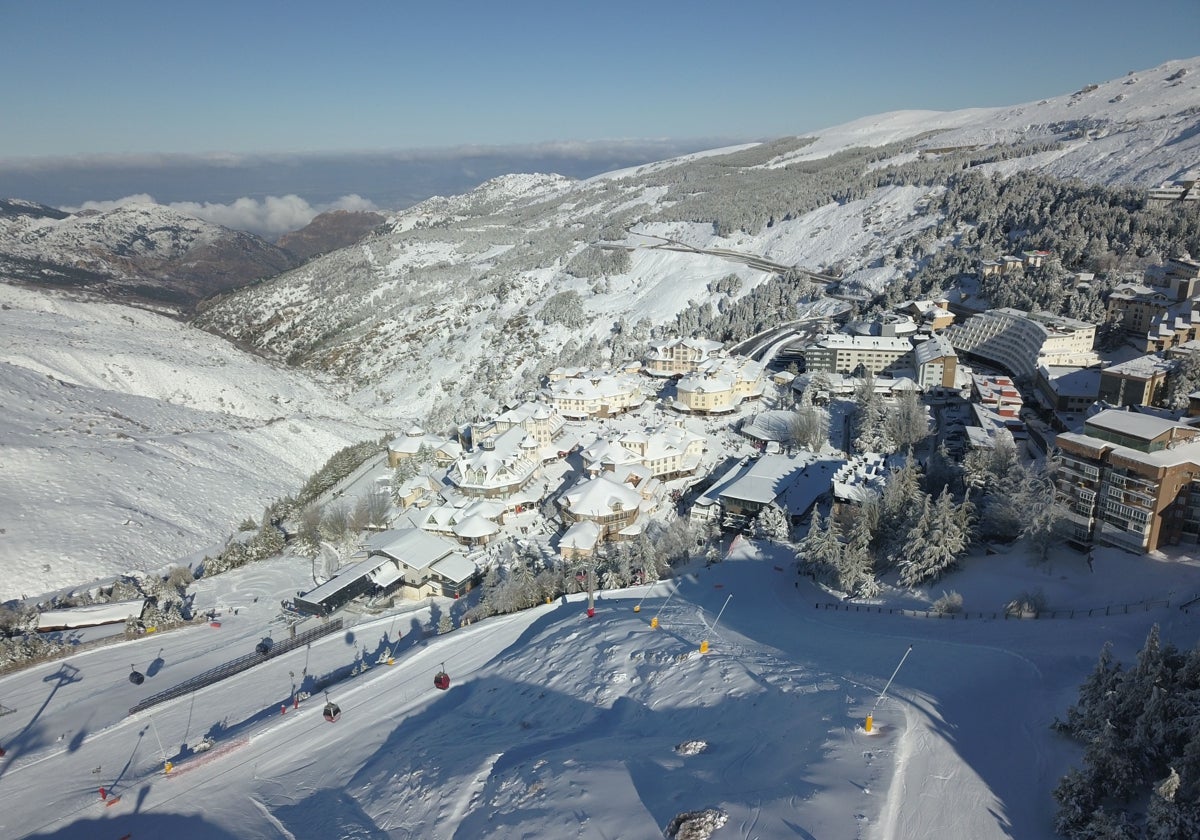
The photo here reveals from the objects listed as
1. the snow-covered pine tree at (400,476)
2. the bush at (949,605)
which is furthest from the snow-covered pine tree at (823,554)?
the snow-covered pine tree at (400,476)

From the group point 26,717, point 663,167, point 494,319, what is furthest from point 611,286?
point 663,167

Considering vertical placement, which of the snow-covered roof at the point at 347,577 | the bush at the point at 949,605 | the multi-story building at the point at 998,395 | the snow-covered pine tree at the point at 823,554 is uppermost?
the multi-story building at the point at 998,395

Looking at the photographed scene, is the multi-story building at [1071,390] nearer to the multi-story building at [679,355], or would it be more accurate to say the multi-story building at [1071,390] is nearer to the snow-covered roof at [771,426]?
the snow-covered roof at [771,426]

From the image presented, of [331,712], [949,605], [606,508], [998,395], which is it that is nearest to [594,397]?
[606,508]

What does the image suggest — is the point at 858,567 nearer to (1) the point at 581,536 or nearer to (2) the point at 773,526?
(2) the point at 773,526

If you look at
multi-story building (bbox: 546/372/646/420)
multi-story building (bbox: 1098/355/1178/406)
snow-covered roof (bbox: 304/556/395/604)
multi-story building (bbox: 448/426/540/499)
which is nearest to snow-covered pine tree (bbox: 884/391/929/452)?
multi-story building (bbox: 1098/355/1178/406)

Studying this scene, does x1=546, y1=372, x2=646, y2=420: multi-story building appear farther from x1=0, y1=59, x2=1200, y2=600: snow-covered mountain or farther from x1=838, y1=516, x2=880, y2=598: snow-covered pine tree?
x1=838, y1=516, x2=880, y2=598: snow-covered pine tree
